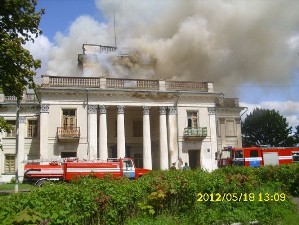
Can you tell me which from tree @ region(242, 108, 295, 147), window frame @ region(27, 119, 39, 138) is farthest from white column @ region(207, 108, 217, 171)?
tree @ region(242, 108, 295, 147)

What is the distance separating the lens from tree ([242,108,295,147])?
59.7 m

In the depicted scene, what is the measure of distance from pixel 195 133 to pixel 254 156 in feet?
20.0

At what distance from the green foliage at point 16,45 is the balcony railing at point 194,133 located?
2252cm

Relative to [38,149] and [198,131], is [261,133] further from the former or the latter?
[38,149]

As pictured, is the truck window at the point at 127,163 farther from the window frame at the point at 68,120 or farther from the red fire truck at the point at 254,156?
the red fire truck at the point at 254,156

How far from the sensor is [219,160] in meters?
33.3

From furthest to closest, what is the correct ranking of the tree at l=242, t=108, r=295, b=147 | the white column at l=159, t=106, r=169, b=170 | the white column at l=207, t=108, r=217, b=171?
the tree at l=242, t=108, r=295, b=147 → the white column at l=207, t=108, r=217, b=171 → the white column at l=159, t=106, r=169, b=170

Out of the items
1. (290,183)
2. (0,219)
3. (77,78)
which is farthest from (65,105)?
(0,219)

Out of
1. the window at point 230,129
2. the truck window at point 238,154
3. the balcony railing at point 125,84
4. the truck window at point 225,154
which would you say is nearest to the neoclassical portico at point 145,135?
the balcony railing at point 125,84

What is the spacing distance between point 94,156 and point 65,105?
17.8 feet

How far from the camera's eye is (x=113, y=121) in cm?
3688

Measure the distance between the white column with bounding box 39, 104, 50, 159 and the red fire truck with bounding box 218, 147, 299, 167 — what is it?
1617cm

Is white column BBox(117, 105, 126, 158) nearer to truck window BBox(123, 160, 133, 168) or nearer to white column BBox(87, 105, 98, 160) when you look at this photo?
white column BBox(87, 105, 98, 160)

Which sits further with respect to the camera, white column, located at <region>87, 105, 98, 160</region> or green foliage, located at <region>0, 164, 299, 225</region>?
white column, located at <region>87, 105, 98, 160</region>
